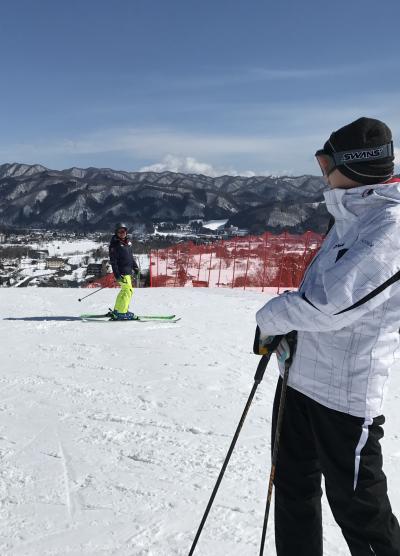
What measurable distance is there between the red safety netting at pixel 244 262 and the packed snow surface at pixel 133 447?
8666 mm

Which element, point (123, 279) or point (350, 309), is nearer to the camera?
point (350, 309)

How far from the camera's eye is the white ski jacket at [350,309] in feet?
5.16

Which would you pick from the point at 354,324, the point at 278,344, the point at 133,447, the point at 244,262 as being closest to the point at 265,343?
the point at 278,344

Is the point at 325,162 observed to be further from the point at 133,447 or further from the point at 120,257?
the point at 120,257

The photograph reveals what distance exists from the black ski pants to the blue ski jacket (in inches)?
290

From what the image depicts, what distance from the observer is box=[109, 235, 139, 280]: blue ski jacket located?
9164 mm

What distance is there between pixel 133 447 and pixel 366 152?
2.70 metres

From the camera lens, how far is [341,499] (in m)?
1.76

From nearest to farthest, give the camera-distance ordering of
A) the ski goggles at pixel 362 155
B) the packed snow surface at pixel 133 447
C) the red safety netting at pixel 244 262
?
the ski goggles at pixel 362 155, the packed snow surface at pixel 133 447, the red safety netting at pixel 244 262

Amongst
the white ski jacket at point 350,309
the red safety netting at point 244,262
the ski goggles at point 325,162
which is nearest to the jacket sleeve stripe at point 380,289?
the white ski jacket at point 350,309

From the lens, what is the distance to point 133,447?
360 centimetres

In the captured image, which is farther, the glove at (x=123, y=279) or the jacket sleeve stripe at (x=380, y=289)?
the glove at (x=123, y=279)

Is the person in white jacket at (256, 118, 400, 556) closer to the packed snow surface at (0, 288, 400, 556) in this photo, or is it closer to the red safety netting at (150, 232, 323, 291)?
the packed snow surface at (0, 288, 400, 556)

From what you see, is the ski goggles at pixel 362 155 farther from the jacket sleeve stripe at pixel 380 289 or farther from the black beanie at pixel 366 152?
the jacket sleeve stripe at pixel 380 289
